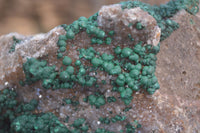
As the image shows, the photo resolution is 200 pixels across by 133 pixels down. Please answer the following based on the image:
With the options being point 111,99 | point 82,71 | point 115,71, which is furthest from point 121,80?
point 82,71

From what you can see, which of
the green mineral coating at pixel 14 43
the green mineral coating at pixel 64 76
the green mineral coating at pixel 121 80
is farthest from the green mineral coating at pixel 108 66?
the green mineral coating at pixel 14 43

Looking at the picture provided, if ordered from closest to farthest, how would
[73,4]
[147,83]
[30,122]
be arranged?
[147,83] → [30,122] → [73,4]

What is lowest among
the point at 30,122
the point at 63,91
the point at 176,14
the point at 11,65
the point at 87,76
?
the point at 30,122

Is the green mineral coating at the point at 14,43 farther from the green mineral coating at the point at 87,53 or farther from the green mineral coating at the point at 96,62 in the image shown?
the green mineral coating at the point at 96,62

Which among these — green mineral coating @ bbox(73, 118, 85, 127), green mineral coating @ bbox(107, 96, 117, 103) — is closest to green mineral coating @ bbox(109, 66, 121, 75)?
green mineral coating @ bbox(107, 96, 117, 103)

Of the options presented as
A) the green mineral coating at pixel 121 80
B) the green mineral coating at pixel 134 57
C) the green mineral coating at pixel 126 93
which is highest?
the green mineral coating at pixel 134 57

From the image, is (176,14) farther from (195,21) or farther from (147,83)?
(147,83)

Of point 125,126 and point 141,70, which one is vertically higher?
point 141,70

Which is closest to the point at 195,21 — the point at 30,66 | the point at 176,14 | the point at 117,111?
the point at 176,14
